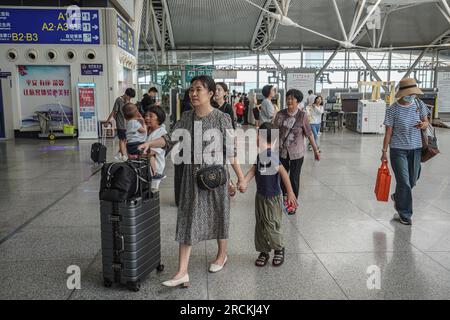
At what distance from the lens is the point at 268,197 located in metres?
3.84

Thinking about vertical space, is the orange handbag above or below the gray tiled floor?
above

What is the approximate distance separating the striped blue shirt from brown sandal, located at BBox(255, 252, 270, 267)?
2309 millimetres

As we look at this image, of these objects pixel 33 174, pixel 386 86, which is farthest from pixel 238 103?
pixel 33 174

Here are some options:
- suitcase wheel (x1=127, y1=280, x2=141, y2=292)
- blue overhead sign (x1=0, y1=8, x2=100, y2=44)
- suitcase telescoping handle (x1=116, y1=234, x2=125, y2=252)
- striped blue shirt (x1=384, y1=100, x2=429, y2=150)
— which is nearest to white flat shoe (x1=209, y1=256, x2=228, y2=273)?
suitcase wheel (x1=127, y1=280, x2=141, y2=292)

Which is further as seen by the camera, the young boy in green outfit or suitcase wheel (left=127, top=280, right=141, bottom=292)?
the young boy in green outfit

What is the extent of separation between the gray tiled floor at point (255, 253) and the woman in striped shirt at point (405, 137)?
30 centimetres

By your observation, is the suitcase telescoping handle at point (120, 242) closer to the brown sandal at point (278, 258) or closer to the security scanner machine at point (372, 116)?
the brown sandal at point (278, 258)

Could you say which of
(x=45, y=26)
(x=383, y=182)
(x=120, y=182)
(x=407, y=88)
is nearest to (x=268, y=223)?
(x=120, y=182)

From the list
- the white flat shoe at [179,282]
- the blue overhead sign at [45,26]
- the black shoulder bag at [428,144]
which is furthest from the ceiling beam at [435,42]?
the white flat shoe at [179,282]

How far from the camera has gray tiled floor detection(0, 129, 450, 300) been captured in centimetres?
338

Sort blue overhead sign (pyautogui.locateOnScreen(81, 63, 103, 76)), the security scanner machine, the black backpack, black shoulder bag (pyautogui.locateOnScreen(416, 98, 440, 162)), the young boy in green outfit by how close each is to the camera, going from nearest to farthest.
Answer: the black backpack < the young boy in green outfit < black shoulder bag (pyautogui.locateOnScreen(416, 98, 440, 162)) < blue overhead sign (pyautogui.locateOnScreen(81, 63, 103, 76)) < the security scanner machine

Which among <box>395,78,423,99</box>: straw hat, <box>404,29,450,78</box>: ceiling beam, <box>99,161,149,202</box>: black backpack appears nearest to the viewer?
<box>99,161,149,202</box>: black backpack

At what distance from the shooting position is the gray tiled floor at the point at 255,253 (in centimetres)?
338

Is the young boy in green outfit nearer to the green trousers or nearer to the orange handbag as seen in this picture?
the green trousers
